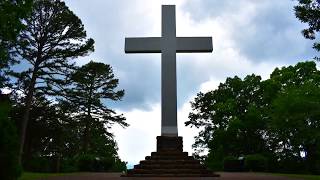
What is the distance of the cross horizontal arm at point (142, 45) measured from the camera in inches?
813

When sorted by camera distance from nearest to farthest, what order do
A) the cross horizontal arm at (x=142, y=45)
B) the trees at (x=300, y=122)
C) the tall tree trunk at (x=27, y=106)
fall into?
the cross horizontal arm at (x=142, y=45) < the tall tree trunk at (x=27, y=106) < the trees at (x=300, y=122)

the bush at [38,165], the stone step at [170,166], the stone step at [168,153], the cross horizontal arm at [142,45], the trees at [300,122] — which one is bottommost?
the stone step at [170,166]

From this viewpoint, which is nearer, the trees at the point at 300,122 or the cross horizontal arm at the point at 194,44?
the cross horizontal arm at the point at 194,44

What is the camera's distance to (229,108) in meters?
38.9

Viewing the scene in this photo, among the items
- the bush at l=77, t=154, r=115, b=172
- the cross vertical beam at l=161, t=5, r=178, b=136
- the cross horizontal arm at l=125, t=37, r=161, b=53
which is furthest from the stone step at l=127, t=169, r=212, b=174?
the bush at l=77, t=154, r=115, b=172

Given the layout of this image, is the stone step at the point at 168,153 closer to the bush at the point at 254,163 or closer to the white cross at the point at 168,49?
the white cross at the point at 168,49

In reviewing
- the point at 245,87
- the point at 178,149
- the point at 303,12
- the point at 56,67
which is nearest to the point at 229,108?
the point at 245,87

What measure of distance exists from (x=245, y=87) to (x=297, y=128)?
11.2 m

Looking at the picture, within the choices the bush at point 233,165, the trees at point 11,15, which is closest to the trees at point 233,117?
the bush at point 233,165

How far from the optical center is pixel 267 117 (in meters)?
36.9

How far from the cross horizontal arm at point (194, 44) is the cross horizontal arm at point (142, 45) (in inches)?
41.0

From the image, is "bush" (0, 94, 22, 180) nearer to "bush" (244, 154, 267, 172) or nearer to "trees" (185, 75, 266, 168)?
"bush" (244, 154, 267, 172)

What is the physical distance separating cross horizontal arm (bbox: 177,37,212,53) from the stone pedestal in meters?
4.28

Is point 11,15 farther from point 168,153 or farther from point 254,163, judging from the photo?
point 254,163
